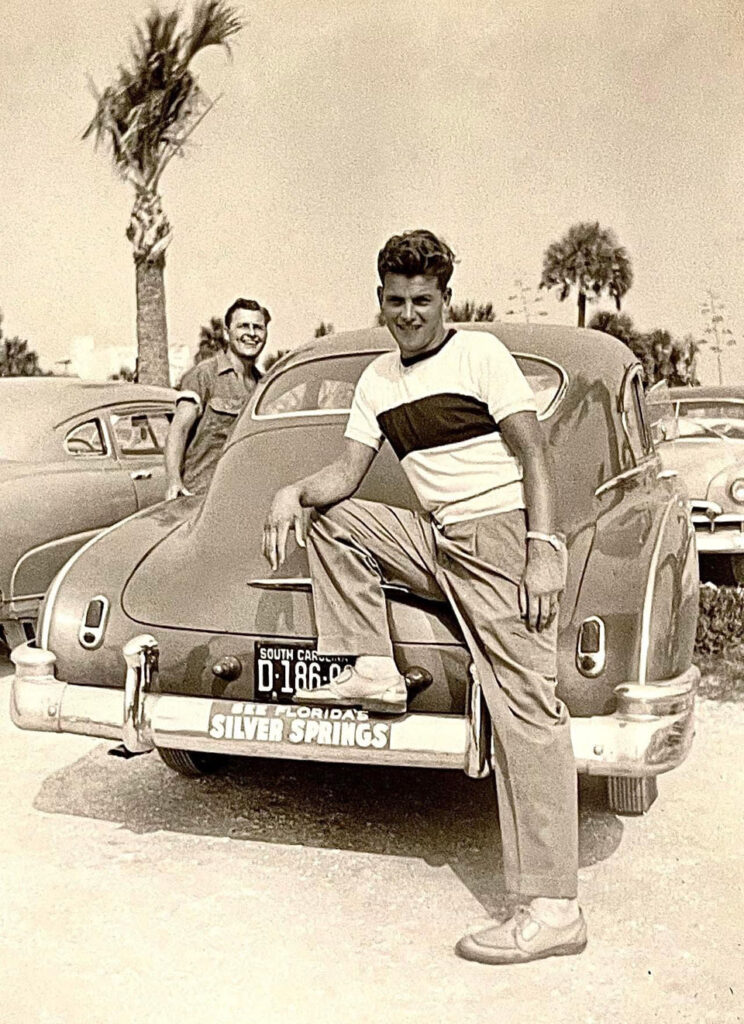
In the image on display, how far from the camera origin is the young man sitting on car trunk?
3373 millimetres

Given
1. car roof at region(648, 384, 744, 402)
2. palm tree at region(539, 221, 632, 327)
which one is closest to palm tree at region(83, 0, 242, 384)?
car roof at region(648, 384, 744, 402)

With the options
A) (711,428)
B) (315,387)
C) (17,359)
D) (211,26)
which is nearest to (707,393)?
(711,428)

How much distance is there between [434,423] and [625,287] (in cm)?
5280

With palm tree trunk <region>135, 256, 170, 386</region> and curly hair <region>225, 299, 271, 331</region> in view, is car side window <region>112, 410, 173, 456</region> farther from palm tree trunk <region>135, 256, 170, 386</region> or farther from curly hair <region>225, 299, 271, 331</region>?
palm tree trunk <region>135, 256, 170, 386</region>

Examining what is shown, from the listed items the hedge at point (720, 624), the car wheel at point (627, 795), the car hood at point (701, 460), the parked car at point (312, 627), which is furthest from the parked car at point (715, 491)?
the car wheel at point (627, 795)

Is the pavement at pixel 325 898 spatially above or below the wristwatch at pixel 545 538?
below

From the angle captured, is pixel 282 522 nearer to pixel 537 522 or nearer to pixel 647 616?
pixel 537 522

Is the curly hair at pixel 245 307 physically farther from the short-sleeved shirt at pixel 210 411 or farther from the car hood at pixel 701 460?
the car hood at pixel 701 460

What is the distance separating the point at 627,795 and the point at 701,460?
201 inches

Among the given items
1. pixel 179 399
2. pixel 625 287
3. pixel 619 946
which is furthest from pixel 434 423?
pixel 625 287

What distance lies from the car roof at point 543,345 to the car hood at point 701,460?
11.2 ft

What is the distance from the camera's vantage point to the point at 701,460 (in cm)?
887

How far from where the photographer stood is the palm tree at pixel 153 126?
20531 millimetres

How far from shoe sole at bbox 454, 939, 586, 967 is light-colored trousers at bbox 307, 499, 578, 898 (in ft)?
0.47
